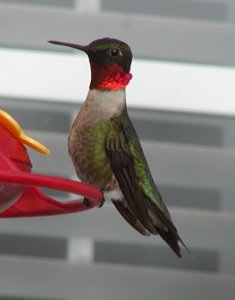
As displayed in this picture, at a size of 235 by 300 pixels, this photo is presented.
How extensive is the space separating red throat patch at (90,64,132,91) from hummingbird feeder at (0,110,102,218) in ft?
1.44

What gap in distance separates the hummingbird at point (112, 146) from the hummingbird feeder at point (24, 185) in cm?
27

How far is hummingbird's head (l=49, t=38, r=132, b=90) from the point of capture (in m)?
2.39

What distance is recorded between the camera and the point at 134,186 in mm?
2424

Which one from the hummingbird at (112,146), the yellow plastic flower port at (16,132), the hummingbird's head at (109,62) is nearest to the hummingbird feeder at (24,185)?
the yellow plastic flower port at (16,132)

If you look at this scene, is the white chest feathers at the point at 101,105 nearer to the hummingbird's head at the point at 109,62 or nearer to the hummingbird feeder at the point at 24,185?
the hummingbird's head at the point at 109,62

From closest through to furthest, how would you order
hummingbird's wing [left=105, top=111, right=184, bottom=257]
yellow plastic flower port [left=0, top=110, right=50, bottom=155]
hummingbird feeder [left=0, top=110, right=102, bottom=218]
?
hummingbird feeder [left=0, top=110, right=102, bottom=218], yellow plastic flower port [left=0, top=110, right=50, bottom=155], hummingbird's wing [left=105, top=111, right=184, bottom=257]

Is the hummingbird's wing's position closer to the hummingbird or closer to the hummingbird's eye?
the hummingbird

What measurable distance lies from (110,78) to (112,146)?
0.19 metres

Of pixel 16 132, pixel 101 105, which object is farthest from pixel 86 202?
pixel 101 105

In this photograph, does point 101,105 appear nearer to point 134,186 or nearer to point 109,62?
point 109,62

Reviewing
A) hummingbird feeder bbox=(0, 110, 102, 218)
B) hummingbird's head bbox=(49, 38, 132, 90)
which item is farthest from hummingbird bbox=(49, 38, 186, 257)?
hummingbird feeder bbox=(0, 110, 102, 218)

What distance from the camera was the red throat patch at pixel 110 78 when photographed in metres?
2.46

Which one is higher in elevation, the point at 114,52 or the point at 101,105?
the point at 114,52

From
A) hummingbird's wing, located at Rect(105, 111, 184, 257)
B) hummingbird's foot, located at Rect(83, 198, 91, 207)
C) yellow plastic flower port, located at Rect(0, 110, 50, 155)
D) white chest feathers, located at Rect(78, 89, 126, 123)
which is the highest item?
yellow plastic flower port, located at Rect(0, 110, 50, 155)
